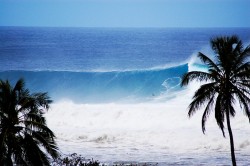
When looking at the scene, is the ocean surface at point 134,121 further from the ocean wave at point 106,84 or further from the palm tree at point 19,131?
the palm tree at point 19,131

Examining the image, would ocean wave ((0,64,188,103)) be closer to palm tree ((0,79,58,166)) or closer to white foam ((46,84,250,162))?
white foam ((46,84,250,162))

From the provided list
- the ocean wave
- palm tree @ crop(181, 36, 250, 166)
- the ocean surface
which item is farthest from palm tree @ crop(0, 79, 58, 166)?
the ocean wave

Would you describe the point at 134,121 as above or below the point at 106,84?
below

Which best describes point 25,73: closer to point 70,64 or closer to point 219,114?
point 70,64

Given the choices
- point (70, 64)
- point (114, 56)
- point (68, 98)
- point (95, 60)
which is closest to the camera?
point (68, 98)

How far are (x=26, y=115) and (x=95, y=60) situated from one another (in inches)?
3102

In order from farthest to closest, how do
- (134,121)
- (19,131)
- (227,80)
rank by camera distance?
(134,121), (227,80), (19,131)

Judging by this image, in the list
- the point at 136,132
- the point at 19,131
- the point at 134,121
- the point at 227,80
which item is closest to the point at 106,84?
the point at 134,121

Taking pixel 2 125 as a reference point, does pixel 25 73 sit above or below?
above

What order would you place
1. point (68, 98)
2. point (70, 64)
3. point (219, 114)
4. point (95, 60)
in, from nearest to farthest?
point (219, 114)
point (68, 98)
point (70, 64)
point (95, 60)

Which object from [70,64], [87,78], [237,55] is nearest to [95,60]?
[70,64]

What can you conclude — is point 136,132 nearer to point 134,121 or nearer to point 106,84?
point 134,121

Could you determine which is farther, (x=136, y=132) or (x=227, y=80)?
(x=136, y=132)

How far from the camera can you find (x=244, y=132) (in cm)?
2600
